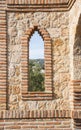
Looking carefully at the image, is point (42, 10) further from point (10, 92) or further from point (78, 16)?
point (10, 92)

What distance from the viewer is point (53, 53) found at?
755 centimetres

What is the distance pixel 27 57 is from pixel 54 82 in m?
0.74

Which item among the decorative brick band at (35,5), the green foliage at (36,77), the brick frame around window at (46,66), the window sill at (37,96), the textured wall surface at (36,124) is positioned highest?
the decorative brick band at (35,5)

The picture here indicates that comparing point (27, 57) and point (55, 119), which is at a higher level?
point (27, 57)

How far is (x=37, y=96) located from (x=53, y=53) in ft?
3.04

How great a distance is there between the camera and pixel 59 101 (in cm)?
745

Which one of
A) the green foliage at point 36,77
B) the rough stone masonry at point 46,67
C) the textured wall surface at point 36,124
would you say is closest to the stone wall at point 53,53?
the rough stone masonry at point 46,67

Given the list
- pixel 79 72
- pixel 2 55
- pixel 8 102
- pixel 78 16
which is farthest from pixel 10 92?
pixel 78 16

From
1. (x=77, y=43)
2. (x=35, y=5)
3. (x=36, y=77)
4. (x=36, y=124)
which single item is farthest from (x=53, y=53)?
(x=36, y=77)

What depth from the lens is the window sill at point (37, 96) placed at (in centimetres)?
738

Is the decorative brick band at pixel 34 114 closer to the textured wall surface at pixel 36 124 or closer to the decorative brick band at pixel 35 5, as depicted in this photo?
the textured wall surface at pixel 36 124

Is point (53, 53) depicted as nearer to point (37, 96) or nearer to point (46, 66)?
point (46, 66)

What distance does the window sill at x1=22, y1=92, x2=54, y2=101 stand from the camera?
24.2 ft

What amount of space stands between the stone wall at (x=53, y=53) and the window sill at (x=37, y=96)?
83 mm
